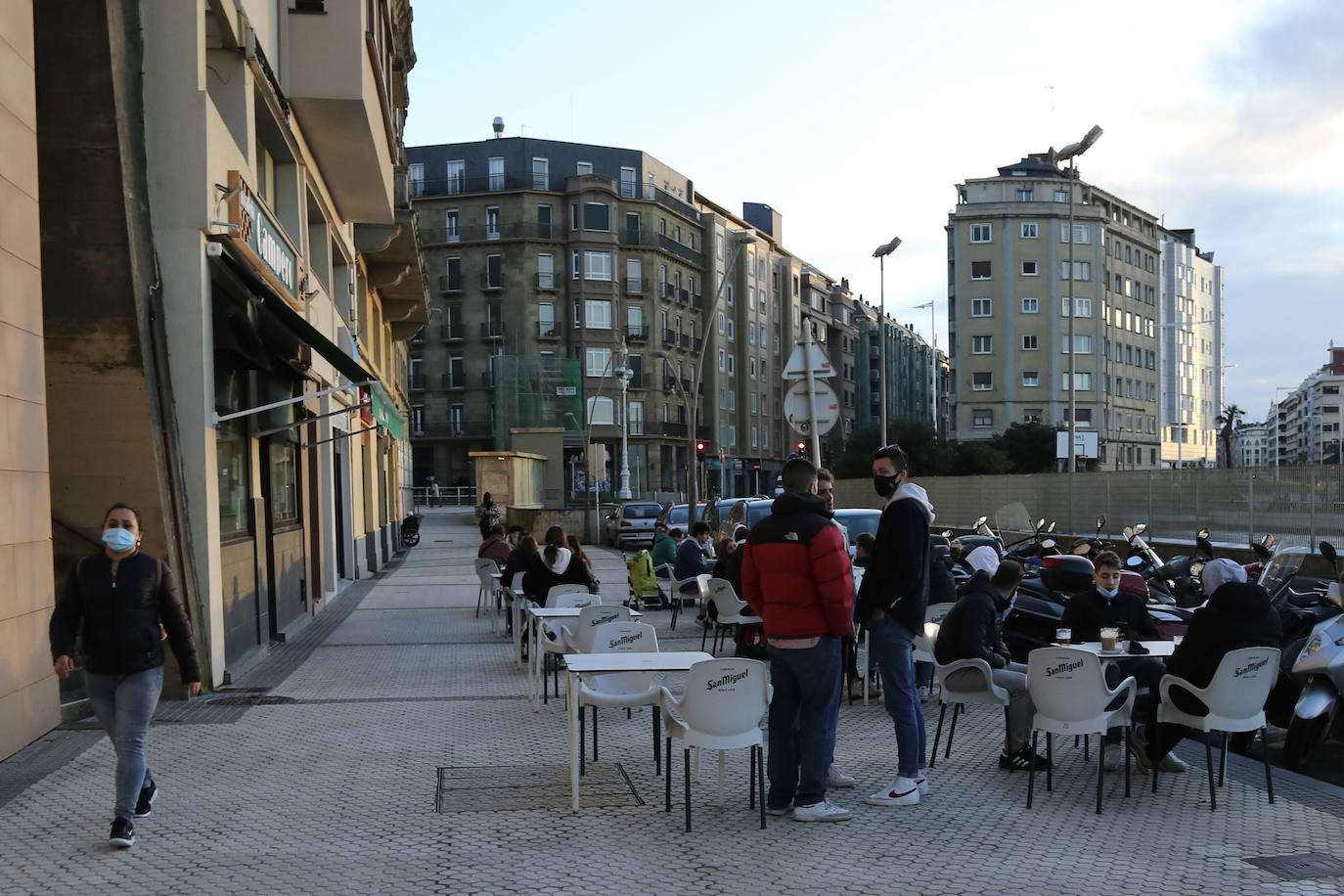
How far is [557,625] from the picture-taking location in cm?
1148

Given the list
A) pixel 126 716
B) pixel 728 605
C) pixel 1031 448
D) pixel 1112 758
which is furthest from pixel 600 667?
pixel 1031 448

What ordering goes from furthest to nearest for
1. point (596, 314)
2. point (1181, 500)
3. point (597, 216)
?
point (596, 314) → point (597, 216) → point (1181, 500)

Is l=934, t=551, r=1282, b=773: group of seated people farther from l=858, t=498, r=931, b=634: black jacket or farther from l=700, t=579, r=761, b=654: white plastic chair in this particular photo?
l=700, t=579, r=761, b=654: white plastic chair

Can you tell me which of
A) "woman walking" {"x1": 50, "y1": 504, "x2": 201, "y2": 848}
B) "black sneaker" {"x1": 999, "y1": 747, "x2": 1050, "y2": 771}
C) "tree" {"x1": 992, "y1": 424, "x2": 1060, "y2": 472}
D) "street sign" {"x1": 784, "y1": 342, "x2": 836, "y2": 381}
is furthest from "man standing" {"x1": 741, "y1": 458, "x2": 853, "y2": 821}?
"tree" {"x1": 992, "y1": 424, "x2": 1060, "y2": 472}

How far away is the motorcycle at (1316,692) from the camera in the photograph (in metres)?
8.19

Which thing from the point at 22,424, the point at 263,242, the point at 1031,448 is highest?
the point at 263,242

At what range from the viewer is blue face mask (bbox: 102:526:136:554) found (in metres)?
6.56

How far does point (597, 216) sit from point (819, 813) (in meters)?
74.0

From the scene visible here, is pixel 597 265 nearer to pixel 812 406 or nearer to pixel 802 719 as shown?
pixel 812 406

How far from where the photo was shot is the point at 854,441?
78375 millimetres

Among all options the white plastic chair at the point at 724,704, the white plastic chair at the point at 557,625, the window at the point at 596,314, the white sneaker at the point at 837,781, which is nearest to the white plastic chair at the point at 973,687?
the white sneaker at the point at 837,781

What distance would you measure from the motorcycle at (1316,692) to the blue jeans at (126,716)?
6875 mm

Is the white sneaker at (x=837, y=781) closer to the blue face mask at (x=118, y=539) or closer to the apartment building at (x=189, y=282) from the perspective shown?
the blue face mask at (x=118, y=539)

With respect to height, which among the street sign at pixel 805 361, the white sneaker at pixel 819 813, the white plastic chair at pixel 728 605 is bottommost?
the white sneaker at pixel 819 813
